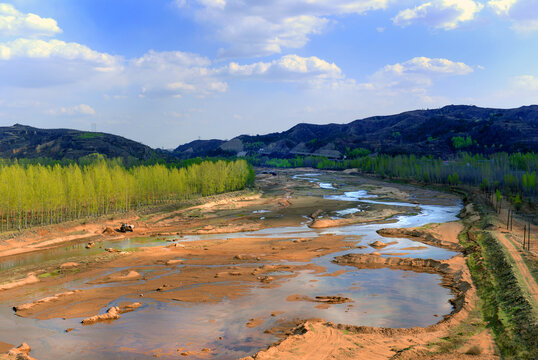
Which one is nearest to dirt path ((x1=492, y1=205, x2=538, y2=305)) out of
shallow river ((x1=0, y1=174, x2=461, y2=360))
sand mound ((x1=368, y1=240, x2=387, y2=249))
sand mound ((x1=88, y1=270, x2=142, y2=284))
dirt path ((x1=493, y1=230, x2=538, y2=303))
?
dirt path ((x1=493, y1=230, x2=538, y2=303))

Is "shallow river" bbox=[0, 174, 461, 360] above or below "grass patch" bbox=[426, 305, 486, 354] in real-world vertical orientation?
below

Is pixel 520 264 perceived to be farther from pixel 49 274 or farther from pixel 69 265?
pixel 49 274

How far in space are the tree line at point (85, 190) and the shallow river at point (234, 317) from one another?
37635 millimetres

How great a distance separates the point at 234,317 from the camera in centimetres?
2905

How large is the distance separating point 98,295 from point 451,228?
52713mm

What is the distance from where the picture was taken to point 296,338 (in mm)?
23688

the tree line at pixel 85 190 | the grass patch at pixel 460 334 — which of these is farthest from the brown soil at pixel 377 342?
the tree line at pixel 85 190

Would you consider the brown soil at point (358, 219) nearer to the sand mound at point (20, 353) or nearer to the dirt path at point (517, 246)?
the dirt path at point (517, 246)

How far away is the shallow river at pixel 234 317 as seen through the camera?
24281mm

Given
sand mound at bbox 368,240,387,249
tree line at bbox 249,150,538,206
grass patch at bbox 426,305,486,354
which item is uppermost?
tree line at bbox 249,150,538,206

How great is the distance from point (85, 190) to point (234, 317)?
2267 inches

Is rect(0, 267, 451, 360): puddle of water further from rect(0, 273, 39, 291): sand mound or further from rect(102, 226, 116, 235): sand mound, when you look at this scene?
rect(102, 226, 116, 235): sand mound

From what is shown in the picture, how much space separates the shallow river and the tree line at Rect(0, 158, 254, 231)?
3763 centimetres

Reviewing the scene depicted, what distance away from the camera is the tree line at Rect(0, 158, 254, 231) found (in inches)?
2667
